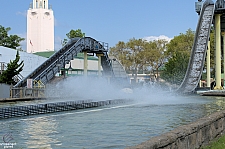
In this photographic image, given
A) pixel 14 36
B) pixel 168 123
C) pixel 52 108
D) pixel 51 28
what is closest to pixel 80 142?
pixel 168 123

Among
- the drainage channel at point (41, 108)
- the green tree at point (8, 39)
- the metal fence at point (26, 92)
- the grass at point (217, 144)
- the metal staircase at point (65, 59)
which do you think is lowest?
the grass at point (217, 144)

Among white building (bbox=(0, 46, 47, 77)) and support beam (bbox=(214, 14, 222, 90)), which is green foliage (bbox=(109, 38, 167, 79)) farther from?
support beam (bbox=(214, 14, 222, 90))

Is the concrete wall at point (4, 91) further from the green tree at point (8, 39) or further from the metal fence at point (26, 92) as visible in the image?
the green tree at point (8, 39)

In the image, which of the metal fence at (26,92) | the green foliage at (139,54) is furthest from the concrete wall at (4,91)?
the green foliage at (139,54)

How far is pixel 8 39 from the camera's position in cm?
7562

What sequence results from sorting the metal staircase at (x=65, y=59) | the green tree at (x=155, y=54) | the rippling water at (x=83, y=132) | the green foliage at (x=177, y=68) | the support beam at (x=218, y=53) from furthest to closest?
the green tree at (x=155, y=54) → the green foliage at (x=177, y=68) → the support beam at (x=218, y=53) → the metal staircase at (x=65, y=59) → the rippling water at (x=83, y=132)

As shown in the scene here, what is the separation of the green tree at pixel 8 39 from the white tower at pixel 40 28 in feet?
21.0

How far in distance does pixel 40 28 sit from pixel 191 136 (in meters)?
79.3

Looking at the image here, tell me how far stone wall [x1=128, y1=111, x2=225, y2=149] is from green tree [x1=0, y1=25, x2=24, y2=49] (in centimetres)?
7024

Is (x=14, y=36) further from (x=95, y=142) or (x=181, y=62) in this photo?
(x=95, y=142)

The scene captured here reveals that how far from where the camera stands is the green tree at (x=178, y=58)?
2477 inches

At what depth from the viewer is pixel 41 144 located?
291 inches

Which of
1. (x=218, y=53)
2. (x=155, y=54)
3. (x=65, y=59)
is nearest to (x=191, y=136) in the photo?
(x=65, y=59)

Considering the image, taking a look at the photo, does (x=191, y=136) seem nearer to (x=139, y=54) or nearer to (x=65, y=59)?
(x=65, y=59)
